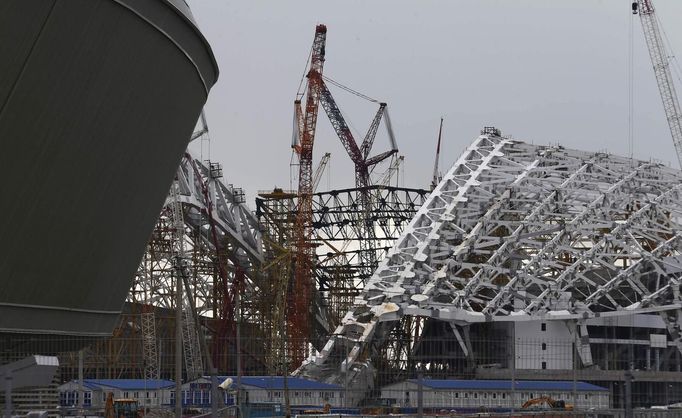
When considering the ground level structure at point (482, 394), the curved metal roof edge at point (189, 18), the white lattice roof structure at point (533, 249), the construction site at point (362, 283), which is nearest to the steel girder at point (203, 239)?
the construction site at point (362, 283)

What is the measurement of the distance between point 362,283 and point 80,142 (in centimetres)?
10791

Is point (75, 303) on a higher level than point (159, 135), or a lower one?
lower

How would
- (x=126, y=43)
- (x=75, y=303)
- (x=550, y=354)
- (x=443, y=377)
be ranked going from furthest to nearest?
(x=550, y=354), (x=443, y=377), (x=75, y=303), (x=126, y=43)

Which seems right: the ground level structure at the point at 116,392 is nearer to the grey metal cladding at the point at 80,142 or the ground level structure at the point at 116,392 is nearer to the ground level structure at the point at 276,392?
the ground level structure at the point at 276,392

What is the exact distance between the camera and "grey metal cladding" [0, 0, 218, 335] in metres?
23.9

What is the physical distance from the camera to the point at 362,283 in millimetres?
133125

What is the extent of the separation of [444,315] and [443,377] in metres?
4.97

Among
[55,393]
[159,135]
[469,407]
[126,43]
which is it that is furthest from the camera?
[469,407]

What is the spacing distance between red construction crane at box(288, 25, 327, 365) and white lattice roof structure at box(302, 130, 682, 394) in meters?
18.9

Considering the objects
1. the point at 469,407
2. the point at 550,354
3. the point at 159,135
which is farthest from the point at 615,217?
the point at 159,135

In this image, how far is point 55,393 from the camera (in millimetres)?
39750

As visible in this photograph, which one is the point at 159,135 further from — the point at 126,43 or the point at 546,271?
the point at 546,271

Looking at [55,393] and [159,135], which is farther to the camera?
[55,393]

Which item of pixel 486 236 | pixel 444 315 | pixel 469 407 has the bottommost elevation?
pixel 469 407
